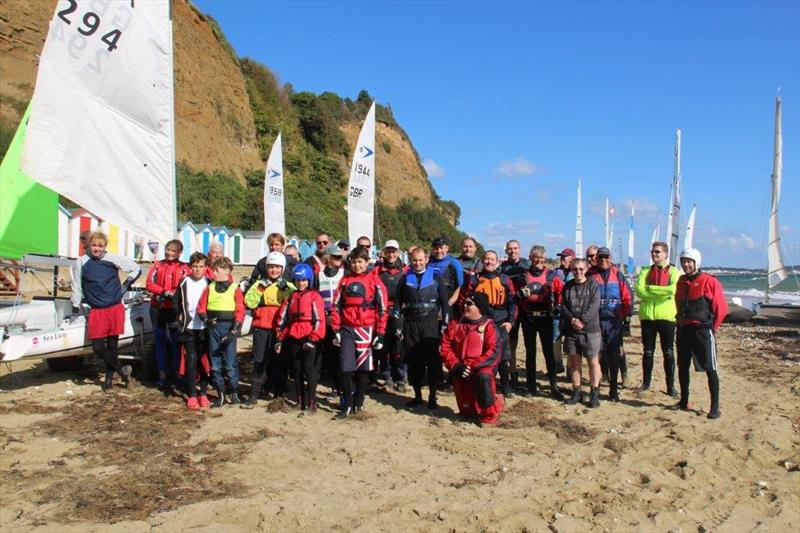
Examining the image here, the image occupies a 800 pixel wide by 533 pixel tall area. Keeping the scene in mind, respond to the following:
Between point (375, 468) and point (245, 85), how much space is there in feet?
137

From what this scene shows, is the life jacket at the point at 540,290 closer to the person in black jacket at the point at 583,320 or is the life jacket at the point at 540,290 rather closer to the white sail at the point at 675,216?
the person in black jacket at the point at 583,320

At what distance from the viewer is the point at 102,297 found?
6445 millimetres

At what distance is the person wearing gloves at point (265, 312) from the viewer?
625 centimetres

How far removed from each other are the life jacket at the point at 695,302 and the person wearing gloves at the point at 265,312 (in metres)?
4.19

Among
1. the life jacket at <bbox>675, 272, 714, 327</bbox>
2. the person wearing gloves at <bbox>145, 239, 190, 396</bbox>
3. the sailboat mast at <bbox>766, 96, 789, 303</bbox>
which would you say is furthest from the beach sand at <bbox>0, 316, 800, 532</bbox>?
the sailboat mast at <bbox>766, 96, 789, 303</bbox>

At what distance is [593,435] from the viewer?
534 cm

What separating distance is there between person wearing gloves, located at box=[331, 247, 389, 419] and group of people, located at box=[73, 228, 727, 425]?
0.01m

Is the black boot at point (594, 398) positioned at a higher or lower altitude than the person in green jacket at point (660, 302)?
lower

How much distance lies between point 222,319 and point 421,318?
212 centimetres

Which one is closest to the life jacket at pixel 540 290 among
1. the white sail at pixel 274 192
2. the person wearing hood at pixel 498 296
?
the person wearing hood at pixel 498 296

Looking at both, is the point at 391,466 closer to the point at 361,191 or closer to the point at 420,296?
the point at 420,296

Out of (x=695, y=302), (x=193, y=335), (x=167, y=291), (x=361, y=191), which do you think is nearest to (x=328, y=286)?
(x=193, y=335)

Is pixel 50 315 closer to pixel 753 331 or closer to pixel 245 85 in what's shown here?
pixel 753 331

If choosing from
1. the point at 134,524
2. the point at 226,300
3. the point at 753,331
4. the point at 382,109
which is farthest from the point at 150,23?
the point at 382,109
